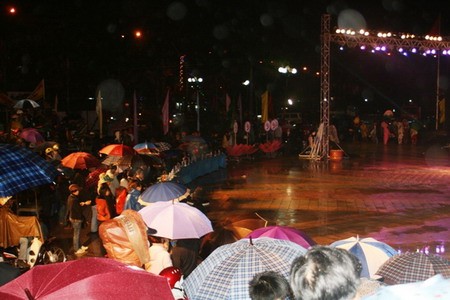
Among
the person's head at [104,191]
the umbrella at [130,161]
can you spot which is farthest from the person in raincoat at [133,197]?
the umbrella at [130,161]

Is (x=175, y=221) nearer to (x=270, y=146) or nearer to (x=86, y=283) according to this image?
(x=86, y=283)

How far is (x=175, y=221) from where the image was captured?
7246mm

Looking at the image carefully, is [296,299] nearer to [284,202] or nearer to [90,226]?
[90,226]

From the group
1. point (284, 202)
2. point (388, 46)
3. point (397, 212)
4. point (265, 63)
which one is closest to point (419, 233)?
point (397, 212)

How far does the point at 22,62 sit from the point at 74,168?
19.5m

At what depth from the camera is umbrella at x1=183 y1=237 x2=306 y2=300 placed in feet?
14.5

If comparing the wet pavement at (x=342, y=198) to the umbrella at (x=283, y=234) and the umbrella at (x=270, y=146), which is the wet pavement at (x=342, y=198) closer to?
the umbrella at (x=270, y=146)

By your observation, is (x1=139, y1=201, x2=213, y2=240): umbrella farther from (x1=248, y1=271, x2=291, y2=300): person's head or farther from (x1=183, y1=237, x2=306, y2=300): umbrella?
(x1=248, y1=271, x2=291, y2=300): person's head

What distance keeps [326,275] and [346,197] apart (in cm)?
1489

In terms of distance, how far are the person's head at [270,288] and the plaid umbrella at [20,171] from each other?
4.53m

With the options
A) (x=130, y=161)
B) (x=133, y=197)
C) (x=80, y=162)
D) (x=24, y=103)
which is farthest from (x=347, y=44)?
(x=133, y=197)

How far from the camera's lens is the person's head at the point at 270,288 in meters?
3.41

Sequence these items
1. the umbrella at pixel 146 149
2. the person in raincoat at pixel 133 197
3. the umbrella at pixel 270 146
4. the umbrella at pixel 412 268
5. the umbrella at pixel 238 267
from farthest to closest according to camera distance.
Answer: the umbrella at pixel 270 146 < the umbrella at pixel 146 149 < the person in raincoat at pixel 133 197 < the umbrella at pixel 412 268 < the umbrella at pixel 238 267

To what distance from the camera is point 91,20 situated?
29250mm
